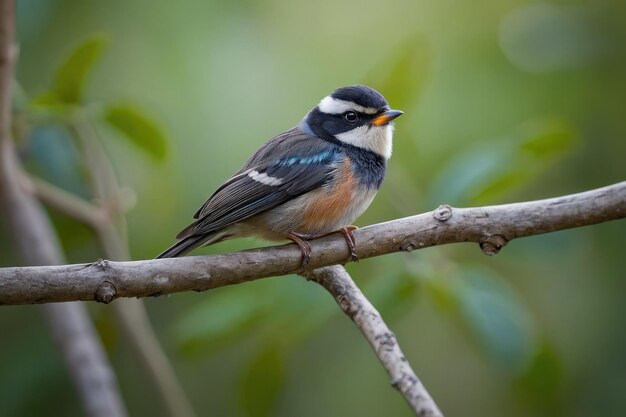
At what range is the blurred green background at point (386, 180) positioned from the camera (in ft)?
13.9

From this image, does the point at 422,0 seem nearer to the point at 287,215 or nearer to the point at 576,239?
the point at 576,239

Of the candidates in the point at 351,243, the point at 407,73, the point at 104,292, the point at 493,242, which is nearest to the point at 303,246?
the point at 351,243

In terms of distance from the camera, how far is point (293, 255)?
11.8ft

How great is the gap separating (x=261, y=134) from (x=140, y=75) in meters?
1.27

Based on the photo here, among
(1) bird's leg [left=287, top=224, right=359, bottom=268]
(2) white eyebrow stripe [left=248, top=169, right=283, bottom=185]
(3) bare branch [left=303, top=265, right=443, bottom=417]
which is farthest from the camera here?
(2) white eyebrow stripe [left=248, top=169, right=283, bottom=185]

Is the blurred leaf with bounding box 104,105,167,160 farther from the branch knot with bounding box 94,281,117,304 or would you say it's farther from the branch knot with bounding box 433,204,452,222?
the branch knot with bounding box 433,204,452,222

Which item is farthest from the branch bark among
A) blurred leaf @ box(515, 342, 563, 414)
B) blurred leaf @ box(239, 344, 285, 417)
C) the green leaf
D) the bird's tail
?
blurred leaf @ box(515, 342, 563, 414)

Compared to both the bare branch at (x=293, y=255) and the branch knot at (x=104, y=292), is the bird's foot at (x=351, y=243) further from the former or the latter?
the branch knot at (x=104, y=292)

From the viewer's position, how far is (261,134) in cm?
A: 600

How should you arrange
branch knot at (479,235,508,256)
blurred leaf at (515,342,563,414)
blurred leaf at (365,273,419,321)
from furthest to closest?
blurred leaf at (515,342,563,414), blurred leaf at (365,273,419,321), branch knot at (479,235,508,256)

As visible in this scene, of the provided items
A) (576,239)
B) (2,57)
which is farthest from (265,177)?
(576,239)

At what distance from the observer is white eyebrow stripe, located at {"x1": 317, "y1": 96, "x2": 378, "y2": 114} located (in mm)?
4629

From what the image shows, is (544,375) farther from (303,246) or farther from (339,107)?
(339,107)

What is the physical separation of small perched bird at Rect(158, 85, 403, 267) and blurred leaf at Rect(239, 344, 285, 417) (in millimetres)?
677
